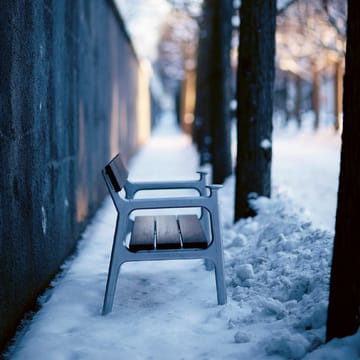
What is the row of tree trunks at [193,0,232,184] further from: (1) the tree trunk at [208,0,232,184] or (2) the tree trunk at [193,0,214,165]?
(2) the tree trunk at [193,0,214,165]

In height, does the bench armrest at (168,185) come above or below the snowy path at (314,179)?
above

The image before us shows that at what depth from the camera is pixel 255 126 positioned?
20.9ft

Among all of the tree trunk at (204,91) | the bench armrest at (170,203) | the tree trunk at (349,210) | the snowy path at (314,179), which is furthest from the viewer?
the tree trunk at (204,91)

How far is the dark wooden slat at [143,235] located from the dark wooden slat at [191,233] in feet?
0.72

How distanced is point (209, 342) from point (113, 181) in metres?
1.16

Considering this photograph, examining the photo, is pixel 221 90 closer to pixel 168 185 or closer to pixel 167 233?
pixel 168 185

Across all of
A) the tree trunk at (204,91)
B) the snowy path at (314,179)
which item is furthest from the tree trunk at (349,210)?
the tree trunk at (204,91)

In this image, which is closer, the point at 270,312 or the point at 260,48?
the point at 270,312

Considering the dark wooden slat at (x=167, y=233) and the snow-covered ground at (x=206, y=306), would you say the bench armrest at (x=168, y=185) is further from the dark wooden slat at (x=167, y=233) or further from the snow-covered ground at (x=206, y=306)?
the snow-covered ground at (x=206, y=306)

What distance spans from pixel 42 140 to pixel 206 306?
5.65ft

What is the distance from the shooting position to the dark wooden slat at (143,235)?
3.86m

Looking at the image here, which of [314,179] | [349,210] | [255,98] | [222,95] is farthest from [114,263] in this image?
[314,179]

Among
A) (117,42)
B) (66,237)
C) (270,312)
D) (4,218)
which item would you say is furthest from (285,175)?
(4,218)

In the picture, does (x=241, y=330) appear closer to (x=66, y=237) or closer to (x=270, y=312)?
(x=270, y=312)
